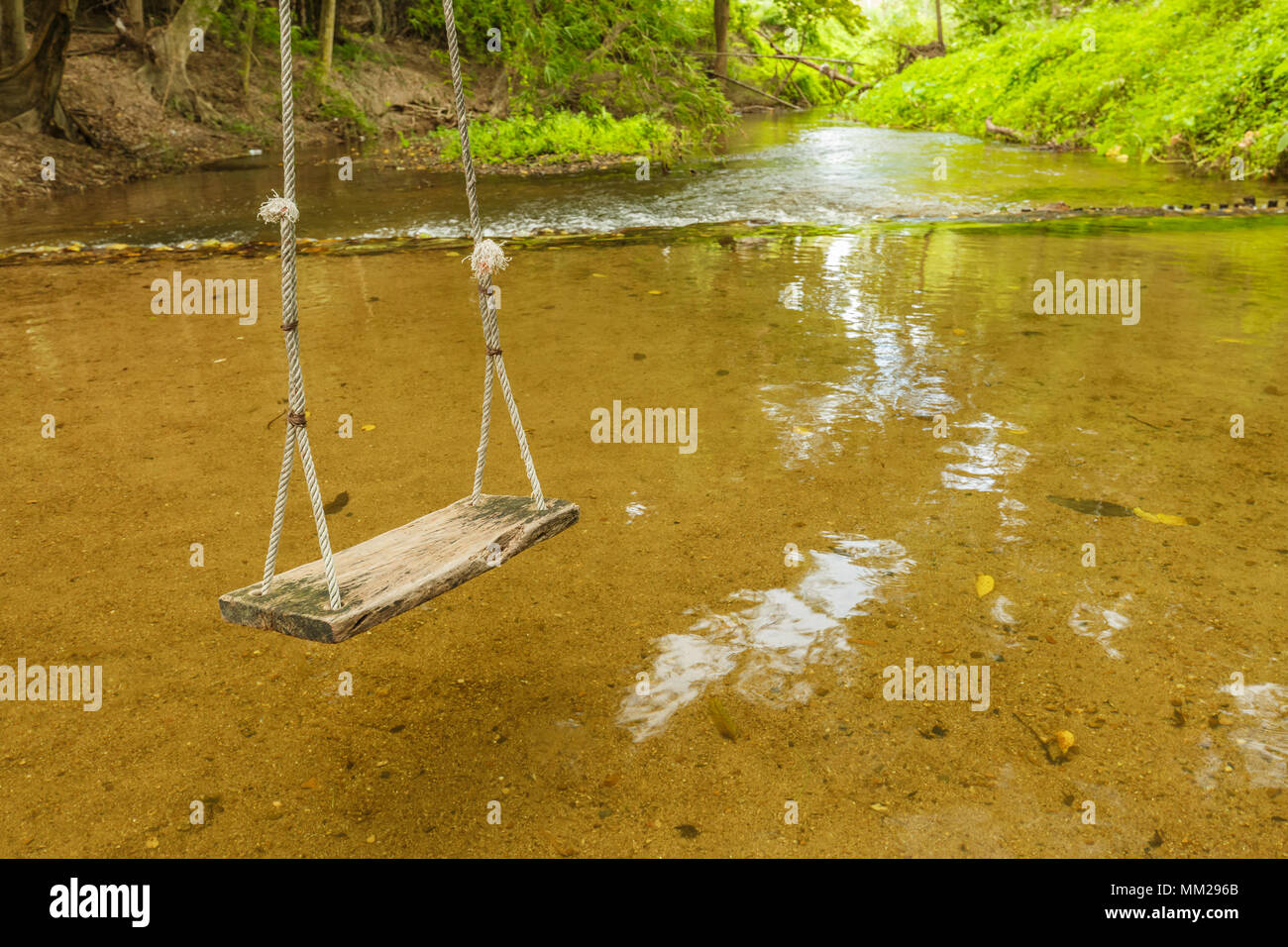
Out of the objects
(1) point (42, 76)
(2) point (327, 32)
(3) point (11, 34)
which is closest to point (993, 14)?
(2) point (327, 32)

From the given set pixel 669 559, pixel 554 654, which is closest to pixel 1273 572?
pixel 669 559

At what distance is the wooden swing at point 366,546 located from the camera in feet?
6.44

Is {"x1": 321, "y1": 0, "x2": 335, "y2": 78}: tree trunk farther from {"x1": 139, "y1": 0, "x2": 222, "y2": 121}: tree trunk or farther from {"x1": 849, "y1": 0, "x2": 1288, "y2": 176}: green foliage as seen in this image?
{"x1": 849, "y1": 0, "x2": 1288, "y2": 176}: green foliage

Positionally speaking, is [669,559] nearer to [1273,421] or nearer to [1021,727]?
[1021,727]

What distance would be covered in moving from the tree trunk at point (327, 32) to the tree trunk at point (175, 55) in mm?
1832

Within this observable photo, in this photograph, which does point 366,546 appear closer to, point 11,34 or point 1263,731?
point 1263,731

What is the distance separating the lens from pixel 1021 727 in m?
2.15

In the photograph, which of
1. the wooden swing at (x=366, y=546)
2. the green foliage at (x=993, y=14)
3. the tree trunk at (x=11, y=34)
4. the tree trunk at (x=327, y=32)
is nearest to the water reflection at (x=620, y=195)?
the tree trunk at (x=11, y=34)

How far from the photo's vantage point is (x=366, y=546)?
2355 mm

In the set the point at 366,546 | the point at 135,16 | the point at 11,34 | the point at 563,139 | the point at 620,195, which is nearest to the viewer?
the point at 366,546

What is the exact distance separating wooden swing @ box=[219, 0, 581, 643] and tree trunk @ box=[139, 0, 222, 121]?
14.4 m

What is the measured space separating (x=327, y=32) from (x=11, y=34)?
5.80 m

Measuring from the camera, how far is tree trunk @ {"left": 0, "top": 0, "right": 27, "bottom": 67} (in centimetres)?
1124

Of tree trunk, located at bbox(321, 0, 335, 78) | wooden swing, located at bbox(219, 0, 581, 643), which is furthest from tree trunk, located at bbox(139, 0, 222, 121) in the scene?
wooden swing, located at bbox(219, 0, 581, 643)
